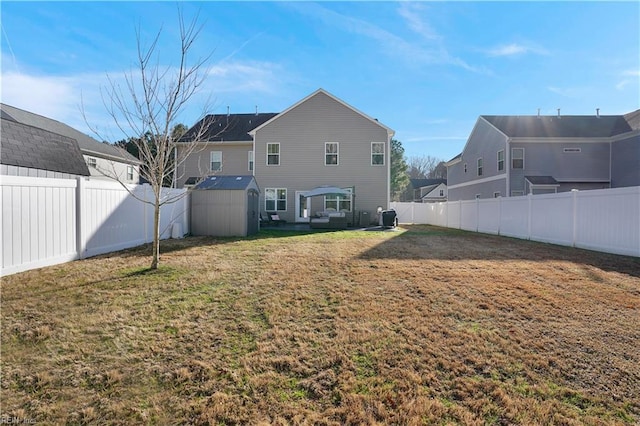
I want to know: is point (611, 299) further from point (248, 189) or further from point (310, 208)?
point (310, 208)

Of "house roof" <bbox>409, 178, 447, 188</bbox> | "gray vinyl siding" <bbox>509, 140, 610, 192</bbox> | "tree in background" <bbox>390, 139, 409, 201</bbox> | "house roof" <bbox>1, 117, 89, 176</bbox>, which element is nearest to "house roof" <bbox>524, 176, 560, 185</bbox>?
"gray vinyl siding" <bbox>509, 140, 610, 192</bbox>

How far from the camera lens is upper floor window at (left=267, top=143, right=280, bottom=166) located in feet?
63.8

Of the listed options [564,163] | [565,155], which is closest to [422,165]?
[565,155]

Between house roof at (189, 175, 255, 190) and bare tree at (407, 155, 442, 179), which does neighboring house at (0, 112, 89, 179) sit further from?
bare tree at (407, 155, 442, 179)

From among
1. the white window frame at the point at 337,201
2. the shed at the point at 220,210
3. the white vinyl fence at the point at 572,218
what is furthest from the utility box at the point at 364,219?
the shed at the point at 220,210

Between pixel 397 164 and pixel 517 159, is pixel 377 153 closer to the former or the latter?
pixel 517 159

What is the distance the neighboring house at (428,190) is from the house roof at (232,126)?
33.7 metres

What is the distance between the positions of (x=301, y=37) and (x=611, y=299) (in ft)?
39.8

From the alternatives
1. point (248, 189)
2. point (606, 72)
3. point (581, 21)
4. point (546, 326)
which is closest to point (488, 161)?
point (606, 72)

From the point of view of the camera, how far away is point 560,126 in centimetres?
2073

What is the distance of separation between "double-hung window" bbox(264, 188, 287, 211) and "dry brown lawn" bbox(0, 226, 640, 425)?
45.6ft

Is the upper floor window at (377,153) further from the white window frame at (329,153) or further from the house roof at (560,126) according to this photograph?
the house roof at (560,126)

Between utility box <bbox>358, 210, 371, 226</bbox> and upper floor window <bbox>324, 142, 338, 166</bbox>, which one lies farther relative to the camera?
upper floor window <bbox>324, 142, 338, 166</bbox>

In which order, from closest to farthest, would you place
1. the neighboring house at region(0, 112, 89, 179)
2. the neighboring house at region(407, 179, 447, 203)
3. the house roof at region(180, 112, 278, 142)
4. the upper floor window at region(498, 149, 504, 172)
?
the neighboring house at region(0, 112, 89, 179), the upper floor window at region(498, 149, 504, 172), the house roof at region(180, 112, 278, 142), the neighboring house at region(407, 179, 447, 203)
